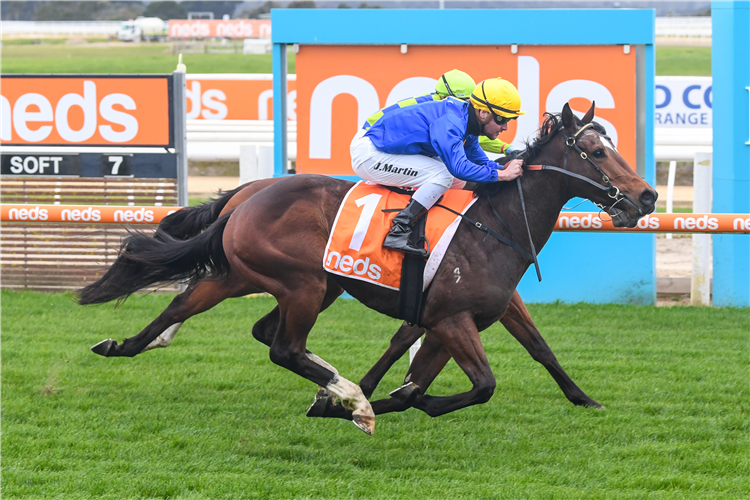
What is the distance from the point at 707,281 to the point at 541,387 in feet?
9.70

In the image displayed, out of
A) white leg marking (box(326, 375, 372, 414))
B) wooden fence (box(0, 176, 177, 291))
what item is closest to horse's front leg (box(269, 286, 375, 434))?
white leg marking (box(326, 375, 372, 414))

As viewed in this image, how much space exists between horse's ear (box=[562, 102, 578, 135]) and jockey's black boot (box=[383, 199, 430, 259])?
815mm

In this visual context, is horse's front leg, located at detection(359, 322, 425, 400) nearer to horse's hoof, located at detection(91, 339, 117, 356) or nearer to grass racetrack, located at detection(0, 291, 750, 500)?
grass racetrack, located at detection(0, 291, 750, 500)

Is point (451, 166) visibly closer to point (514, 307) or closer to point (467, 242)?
point (467, 242)

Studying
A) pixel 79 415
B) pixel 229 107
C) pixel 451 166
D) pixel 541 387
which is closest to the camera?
pixel 451 166

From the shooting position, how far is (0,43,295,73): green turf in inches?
1133

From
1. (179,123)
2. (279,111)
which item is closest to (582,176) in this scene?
(279,111)

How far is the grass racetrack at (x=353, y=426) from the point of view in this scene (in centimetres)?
371

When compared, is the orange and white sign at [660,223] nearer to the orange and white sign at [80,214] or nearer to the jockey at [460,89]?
the jockey at [460,89]

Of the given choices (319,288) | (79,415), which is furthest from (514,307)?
(79,415)

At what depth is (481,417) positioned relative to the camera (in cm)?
471

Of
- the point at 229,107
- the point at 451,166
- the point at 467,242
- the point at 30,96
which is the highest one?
the point at 229,107

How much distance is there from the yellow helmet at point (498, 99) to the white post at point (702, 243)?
3.92 m

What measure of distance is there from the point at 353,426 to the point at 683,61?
27.7 metres
